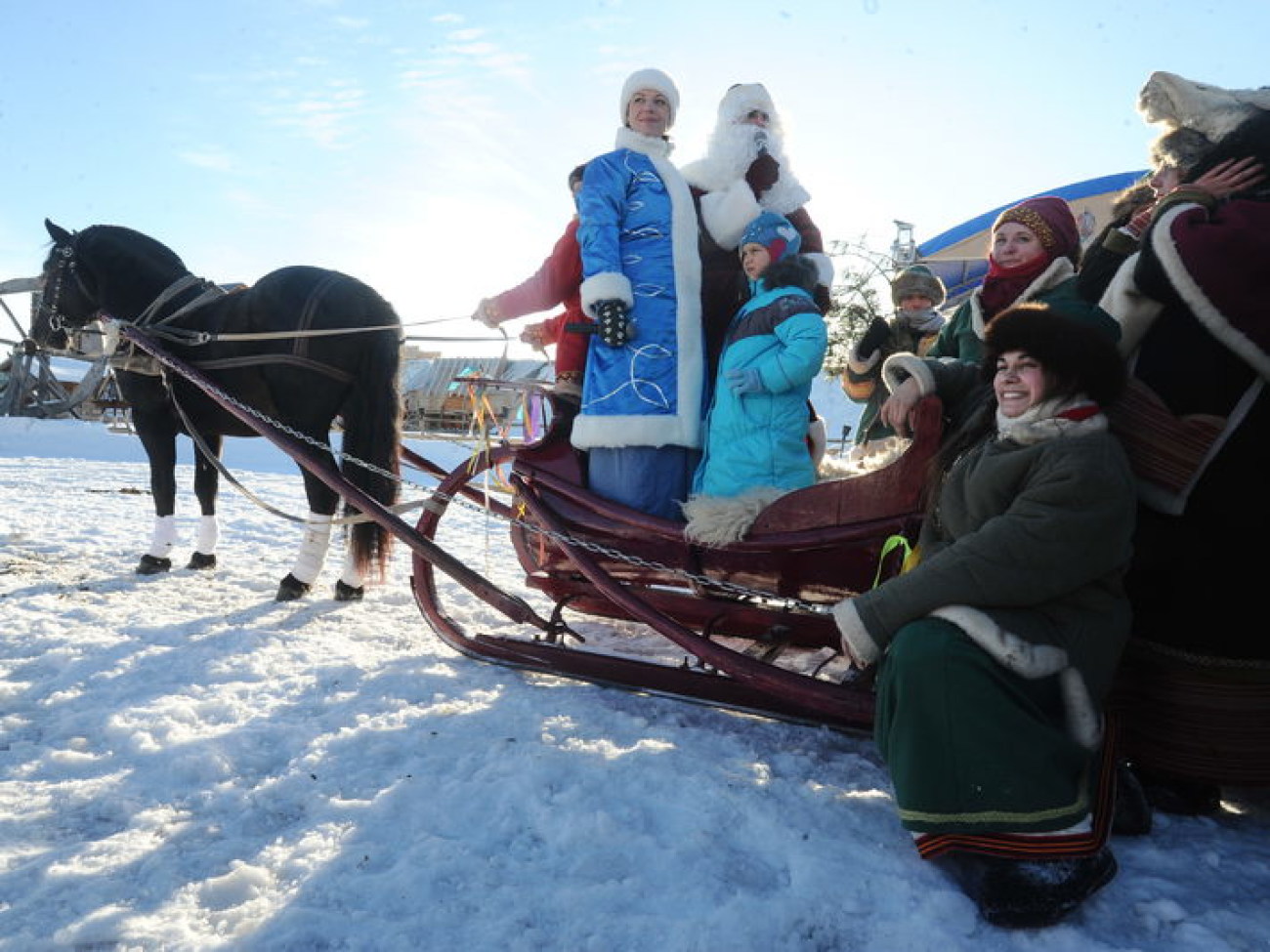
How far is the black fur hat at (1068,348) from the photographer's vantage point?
1.60 m

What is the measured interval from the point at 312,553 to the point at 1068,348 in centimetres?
361

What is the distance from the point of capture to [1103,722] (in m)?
1.76

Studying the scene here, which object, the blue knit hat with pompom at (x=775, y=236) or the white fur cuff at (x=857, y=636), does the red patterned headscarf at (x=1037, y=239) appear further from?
the white fur cuff at (x=857, y=636)

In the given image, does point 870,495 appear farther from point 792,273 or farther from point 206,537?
point 206,537

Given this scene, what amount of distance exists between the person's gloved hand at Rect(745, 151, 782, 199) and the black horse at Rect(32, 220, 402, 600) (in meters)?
1.87

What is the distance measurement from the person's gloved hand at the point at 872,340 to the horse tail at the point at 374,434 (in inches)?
→ 93.8

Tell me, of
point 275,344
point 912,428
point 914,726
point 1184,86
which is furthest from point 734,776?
point 275,344

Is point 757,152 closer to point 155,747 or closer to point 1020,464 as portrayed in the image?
point 1020,464

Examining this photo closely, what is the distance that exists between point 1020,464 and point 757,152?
1914 mm

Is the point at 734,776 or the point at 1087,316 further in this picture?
the point at 734,776

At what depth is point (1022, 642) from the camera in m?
1.50

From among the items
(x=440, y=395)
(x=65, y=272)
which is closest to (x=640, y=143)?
(x=65, y=272)

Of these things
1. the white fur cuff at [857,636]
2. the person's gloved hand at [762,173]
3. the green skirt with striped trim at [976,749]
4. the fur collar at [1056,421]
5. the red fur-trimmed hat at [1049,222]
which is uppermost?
the person's gloved hand at [762,173]

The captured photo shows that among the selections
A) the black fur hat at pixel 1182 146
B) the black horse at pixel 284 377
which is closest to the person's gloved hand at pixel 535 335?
the black horse at pixel 284 377
